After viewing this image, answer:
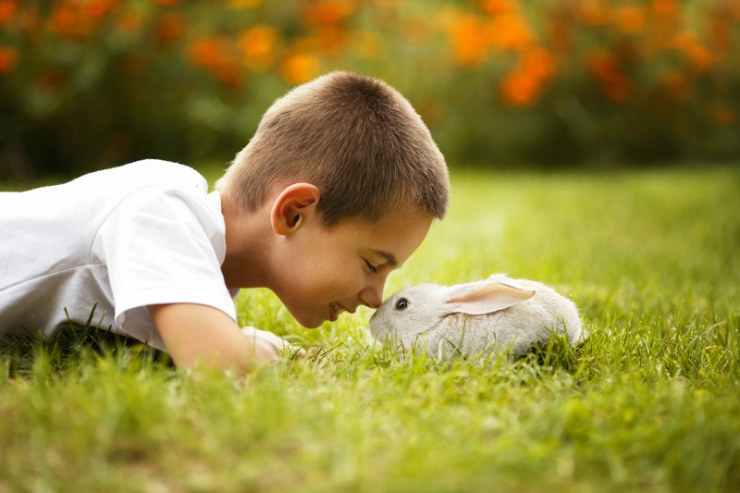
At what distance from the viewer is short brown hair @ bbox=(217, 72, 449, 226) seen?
2.48m

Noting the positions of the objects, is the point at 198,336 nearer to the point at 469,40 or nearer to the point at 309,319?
the point at 309,319

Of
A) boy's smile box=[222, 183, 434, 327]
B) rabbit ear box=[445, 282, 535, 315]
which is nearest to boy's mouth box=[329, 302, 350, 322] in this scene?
boy's smile box=[222, 183, 434, 327]

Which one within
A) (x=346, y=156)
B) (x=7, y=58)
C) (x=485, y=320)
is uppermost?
(x=346, y=156)

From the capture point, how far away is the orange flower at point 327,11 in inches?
311

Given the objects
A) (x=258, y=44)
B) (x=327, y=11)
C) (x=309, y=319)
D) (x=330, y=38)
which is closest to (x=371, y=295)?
(x=309, y=319)

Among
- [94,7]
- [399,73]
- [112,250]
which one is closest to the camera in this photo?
[112,250]

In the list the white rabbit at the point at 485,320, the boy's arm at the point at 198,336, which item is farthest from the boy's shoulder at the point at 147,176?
the white rabbit at the point at 485,320

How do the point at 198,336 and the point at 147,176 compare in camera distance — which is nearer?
the point at 198,336

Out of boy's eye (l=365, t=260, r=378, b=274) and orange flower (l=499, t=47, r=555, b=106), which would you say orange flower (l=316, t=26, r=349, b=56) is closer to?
orange flower (l=499, t=47, r=555, b=106)

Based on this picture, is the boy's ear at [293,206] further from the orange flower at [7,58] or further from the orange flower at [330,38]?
the orange flower at [330,38]

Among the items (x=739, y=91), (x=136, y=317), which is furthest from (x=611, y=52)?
(x=136, y=317)

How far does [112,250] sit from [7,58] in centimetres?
491

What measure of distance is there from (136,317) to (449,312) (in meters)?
0.98

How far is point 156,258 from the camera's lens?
6.95ft
